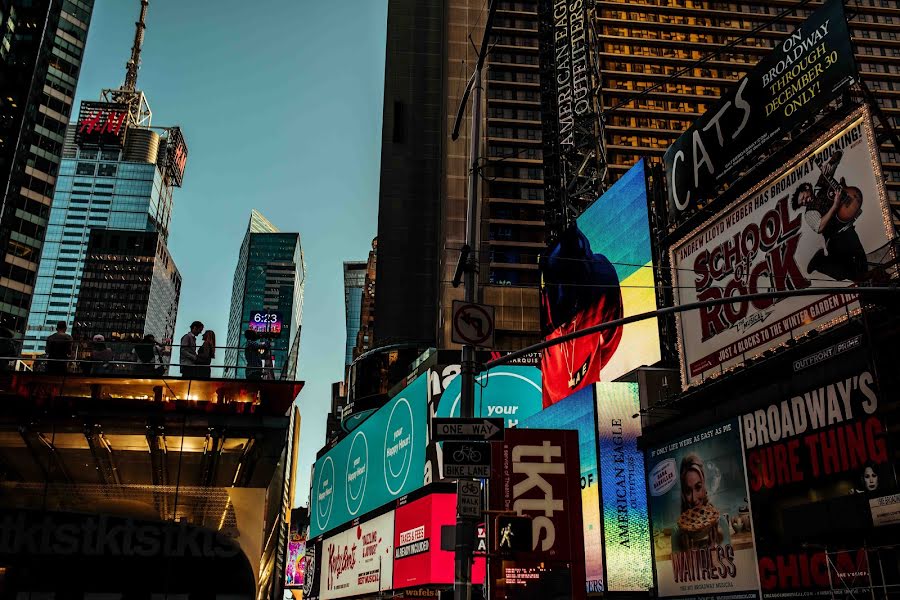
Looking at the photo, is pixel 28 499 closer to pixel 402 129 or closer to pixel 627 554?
pixel 627 554

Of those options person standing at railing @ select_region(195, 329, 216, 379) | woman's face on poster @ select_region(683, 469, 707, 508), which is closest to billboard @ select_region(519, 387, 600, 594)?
woman's face on poster @ select_region(683, 469, 707, 508)

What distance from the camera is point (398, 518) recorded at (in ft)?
115

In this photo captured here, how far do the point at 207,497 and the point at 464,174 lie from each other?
178 feet

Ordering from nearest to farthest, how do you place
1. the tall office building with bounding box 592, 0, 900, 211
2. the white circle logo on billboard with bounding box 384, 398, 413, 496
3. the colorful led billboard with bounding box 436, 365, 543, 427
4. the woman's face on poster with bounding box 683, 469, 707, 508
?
1. the woman's face on poster with bounding box 683, 469, 707, 508
2. the white circle logo on billboard with bounding box 384, 398, 413, 496
3. the colorful led billboard with bounding box 436, 365, 543, 427
4. the tall office building with bounding box 592, 0, 900, 211

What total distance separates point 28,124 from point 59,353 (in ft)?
260

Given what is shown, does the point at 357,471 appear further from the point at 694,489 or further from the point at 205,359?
the point at 694,489

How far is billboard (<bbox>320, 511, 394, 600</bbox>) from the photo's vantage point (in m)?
35.8

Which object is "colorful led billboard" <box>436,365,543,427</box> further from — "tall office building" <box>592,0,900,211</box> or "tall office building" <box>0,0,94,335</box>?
"tall office building" <box>0,0,94,335</box>

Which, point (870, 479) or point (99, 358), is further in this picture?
point (99, 358)

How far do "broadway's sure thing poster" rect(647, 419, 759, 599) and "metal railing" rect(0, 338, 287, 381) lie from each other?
12.0m

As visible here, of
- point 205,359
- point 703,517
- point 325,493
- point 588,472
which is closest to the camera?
point 205,359

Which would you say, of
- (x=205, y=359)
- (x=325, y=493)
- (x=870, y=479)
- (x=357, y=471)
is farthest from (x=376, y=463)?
(x=870, y=479)

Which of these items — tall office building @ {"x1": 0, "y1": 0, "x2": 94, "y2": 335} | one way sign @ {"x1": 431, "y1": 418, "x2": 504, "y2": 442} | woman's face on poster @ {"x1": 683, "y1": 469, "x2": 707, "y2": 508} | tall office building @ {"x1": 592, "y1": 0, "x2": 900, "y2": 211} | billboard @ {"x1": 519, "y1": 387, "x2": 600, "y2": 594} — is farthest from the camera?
tall office building @ {"x1": 0, "y1": 0, "x2": 94, "y2": 335}

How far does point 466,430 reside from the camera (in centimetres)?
1181
